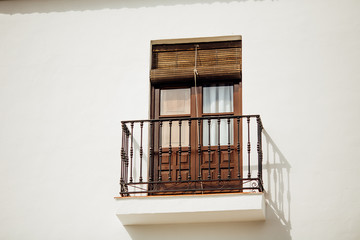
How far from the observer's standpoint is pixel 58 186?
930 centimetres

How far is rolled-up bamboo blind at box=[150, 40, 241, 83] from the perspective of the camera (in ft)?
31.4

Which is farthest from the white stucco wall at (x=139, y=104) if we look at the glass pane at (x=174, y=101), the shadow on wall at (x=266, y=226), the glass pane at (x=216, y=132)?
→ the glass pane at (x=216, y=132)

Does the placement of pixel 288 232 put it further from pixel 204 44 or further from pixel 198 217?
pixel 204 44

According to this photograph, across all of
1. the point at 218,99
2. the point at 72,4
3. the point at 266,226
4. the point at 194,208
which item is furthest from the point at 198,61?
the point at 266,226

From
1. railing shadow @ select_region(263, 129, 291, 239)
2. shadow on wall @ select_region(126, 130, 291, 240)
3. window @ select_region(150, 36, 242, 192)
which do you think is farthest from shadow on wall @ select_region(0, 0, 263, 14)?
shadow on wall @ select_region(126, 130, 291, 240)

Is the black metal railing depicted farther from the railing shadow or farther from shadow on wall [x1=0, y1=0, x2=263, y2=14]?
shadow on wall [x1=0, y1=0, x2=263, y2=14]

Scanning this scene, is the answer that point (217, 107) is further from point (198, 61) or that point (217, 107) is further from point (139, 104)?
point (139, 104)

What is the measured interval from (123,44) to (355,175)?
334 cm

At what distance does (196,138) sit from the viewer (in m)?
9.48

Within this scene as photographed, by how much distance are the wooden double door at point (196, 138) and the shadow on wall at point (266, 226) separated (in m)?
0.42

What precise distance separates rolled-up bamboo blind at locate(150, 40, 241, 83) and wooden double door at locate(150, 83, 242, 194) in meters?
0.18

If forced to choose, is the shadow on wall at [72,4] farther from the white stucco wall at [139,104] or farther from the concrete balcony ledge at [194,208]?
the concrete balcony ledge at [194,208]

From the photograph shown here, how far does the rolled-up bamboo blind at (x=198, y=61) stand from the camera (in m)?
9.58

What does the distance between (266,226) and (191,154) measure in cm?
132
